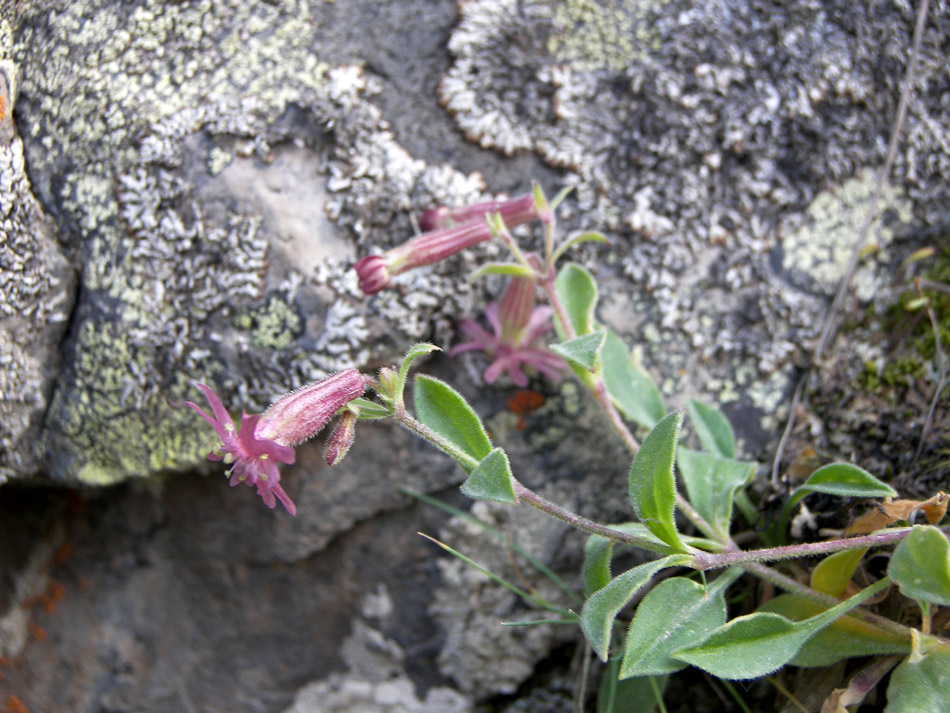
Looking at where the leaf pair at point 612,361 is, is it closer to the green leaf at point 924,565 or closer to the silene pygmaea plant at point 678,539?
the silene pygmaea plant at point 678,539

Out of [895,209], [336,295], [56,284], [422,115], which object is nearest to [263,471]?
[336,295]

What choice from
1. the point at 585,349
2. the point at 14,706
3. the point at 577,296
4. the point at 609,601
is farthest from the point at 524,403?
the point at 14,706

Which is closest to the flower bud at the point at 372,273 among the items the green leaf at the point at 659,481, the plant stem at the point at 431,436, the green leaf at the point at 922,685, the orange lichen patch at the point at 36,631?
the plant stem at the point at 431,436

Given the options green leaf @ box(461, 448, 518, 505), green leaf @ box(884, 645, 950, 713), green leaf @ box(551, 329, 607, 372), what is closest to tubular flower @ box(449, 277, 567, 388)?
green leaf @ box(551, 329, 607, 372)

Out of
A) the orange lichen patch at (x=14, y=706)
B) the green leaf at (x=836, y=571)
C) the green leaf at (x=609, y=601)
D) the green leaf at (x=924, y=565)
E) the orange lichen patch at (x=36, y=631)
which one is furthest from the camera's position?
the orange lichen patch at (x=36, y=631)

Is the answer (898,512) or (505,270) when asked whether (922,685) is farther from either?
(505,270)

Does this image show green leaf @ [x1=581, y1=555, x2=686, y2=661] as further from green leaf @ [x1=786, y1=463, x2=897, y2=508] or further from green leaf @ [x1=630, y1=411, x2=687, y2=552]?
green leaf @ [x1=786, y1=463, x2=897, y2=508]
